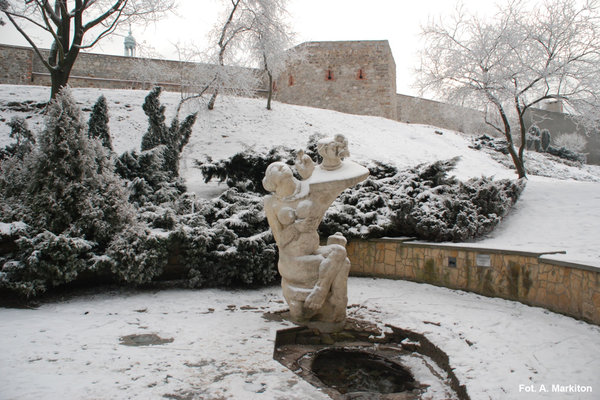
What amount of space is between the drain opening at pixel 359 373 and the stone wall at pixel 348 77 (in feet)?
68.2

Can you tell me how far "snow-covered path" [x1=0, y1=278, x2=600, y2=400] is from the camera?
8.48 feet

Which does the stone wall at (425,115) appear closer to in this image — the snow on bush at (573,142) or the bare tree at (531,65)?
the snow on bush at (573,142)

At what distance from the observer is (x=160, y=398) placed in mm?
2426

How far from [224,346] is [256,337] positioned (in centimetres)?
35

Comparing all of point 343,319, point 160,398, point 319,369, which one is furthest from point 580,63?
point 160,398

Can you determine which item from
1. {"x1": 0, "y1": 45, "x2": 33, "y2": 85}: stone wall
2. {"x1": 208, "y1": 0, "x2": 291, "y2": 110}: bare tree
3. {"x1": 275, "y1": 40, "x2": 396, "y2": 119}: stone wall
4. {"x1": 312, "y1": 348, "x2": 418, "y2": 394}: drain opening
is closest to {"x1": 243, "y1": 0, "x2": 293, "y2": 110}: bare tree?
{"x1": 208, "y1": 0, "x2": 291, "y2": 110}: bare tree

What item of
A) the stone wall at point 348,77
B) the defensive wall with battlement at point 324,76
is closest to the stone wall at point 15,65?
the defensive wall with battlement at point 324,76

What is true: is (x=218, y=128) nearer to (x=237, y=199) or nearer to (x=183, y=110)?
(x=183, y=110)

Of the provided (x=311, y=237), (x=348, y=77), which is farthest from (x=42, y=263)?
(x=348, y=77)

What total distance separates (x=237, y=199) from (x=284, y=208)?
3.14 m

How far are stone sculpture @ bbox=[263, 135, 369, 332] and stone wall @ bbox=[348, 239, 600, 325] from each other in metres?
2.18

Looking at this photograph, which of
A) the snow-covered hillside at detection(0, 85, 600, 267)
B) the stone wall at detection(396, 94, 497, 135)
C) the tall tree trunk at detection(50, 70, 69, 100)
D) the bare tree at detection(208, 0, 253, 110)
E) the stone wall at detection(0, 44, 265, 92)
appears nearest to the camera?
the snow-covered hillside at detection(0, 85, 600, 267)

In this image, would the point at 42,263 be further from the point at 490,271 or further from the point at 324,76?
the point at 324,76

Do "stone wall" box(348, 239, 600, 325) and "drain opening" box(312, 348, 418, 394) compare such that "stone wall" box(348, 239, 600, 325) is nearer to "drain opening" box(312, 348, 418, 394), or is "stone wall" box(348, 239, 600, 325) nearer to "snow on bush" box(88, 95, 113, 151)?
"drain opening" box(312, 348, 418, 394)
